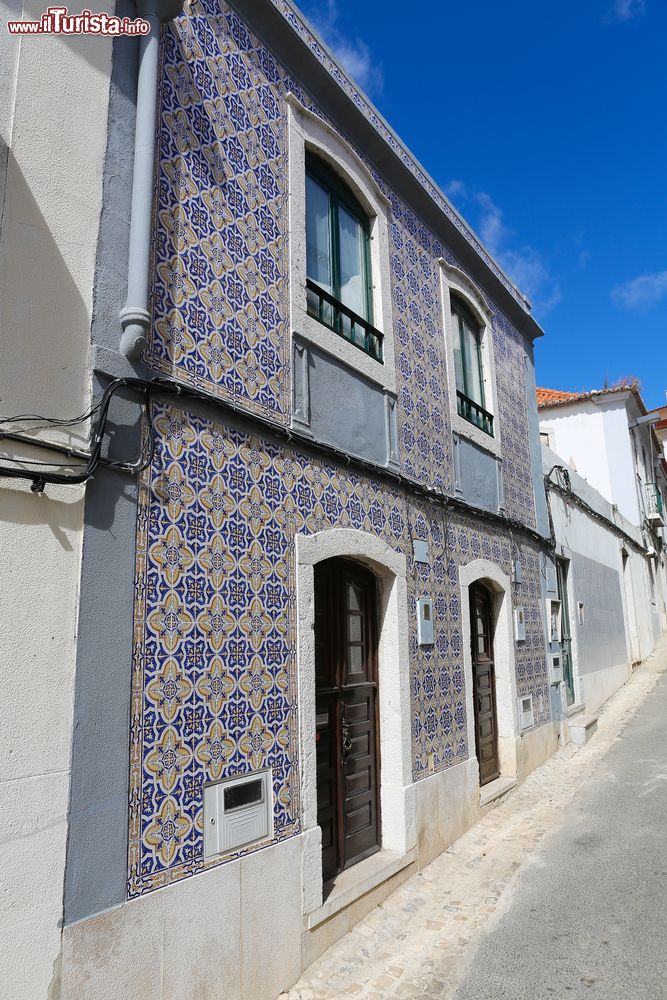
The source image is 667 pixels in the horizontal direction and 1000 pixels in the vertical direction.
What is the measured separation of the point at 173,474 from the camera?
3.54 m

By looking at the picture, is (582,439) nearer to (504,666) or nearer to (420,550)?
(504,666)

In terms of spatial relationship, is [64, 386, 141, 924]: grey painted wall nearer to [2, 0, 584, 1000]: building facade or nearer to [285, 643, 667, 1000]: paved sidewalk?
[2, 0, 584, 1000]: building facade

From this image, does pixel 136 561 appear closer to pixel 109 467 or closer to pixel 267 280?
pixel 109 467

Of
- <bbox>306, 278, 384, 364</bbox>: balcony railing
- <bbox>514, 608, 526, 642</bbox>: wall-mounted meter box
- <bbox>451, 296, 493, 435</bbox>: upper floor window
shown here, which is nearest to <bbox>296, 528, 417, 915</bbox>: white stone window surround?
<bbox>306, 278, 384, 364</bbox>: balcony railing

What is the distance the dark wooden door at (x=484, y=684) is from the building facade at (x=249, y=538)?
70 centimetres

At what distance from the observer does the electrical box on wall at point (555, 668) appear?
365 inches

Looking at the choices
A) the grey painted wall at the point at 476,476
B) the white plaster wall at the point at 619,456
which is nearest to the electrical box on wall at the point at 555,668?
the grey painted wall at the point at 476,476

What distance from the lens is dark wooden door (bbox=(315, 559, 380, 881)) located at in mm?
4754

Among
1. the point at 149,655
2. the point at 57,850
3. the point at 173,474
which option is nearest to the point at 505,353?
the point at 173,474

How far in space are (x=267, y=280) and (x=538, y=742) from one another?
6691mm

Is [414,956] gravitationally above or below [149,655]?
below

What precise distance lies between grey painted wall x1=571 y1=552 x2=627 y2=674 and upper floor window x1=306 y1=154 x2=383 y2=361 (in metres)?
6.95

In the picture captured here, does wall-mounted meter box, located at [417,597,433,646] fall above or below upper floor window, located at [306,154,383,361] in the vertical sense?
below

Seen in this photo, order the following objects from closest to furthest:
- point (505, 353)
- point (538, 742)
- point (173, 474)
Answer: point (173, 474) < point (538, 742) < point (505, 353)
